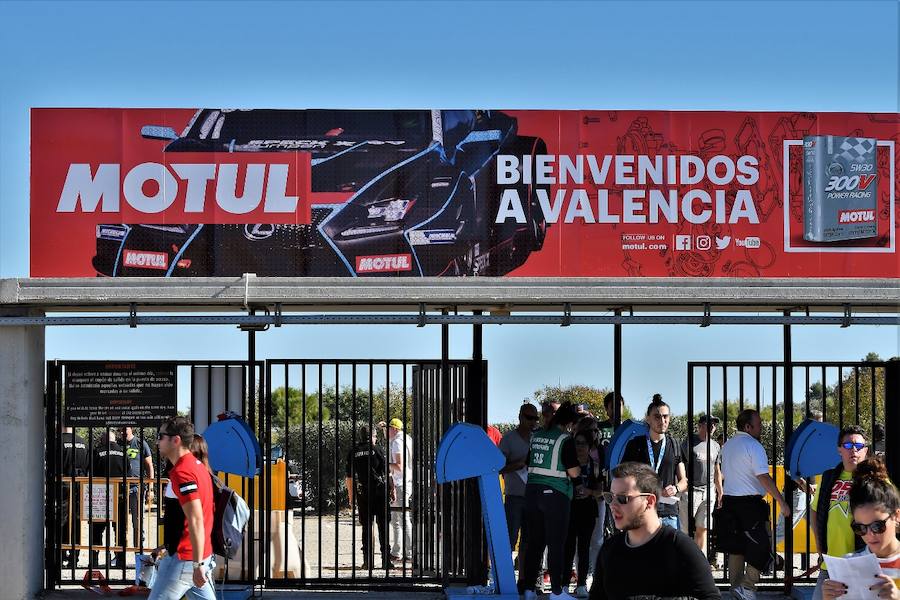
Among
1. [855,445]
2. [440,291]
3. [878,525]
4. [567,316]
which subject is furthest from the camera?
[567,316]

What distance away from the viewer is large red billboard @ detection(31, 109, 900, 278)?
9.72m

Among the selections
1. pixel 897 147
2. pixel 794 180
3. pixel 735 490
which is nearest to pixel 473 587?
pixel 735 490

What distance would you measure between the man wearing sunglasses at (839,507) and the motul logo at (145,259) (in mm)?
5195

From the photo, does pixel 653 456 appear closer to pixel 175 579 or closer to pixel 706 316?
pixel 706 316

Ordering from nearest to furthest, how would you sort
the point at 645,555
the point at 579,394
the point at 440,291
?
the point at 645,555 → the point at 440,291 → the point at 579,394

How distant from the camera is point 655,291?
9.30m

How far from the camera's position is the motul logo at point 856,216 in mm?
9969

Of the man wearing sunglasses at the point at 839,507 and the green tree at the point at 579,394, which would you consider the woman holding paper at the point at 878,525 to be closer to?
the man wearing sunglasses at the point at 839,507

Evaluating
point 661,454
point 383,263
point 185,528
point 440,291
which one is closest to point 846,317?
point 661,454

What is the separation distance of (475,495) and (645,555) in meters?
5.53

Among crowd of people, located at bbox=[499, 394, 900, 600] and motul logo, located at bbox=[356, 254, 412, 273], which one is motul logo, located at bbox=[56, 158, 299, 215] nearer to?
motul logo, located at bbox=[356, 254, 412, 273]

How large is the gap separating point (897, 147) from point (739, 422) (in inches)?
101

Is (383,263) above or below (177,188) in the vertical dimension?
below

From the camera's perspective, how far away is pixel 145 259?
9734mm
